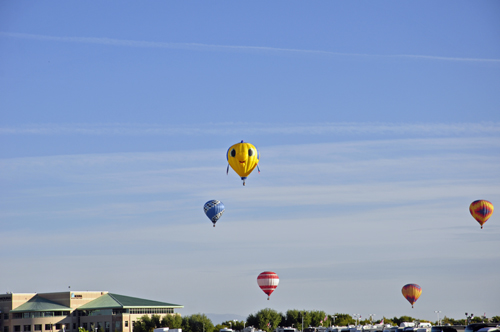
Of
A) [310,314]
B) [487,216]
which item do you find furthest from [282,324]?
[487,216]

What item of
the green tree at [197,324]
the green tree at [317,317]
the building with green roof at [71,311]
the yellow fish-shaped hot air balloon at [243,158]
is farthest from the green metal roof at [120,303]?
the yellow fish-shaped hot air balloon at [243,158]

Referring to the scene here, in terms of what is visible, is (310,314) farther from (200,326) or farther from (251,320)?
(200,326)

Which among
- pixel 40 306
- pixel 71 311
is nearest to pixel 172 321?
pixel 71 311

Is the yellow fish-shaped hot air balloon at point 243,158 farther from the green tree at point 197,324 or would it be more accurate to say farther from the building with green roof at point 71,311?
the building with green roof at point 71,311

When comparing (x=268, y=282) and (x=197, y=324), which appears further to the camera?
(x=197, y=324)

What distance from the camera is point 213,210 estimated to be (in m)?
116

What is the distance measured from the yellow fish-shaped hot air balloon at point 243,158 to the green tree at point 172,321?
6399 cm

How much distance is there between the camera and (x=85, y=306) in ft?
527

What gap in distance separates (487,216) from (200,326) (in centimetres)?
6463

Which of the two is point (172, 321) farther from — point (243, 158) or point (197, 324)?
point (243, 158)

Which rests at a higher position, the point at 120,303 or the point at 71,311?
the point at 120,303

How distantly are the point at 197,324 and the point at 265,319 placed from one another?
1714 centimetres

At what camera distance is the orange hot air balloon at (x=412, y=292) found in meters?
135

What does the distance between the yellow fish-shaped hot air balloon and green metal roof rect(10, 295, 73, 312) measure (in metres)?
78.6
